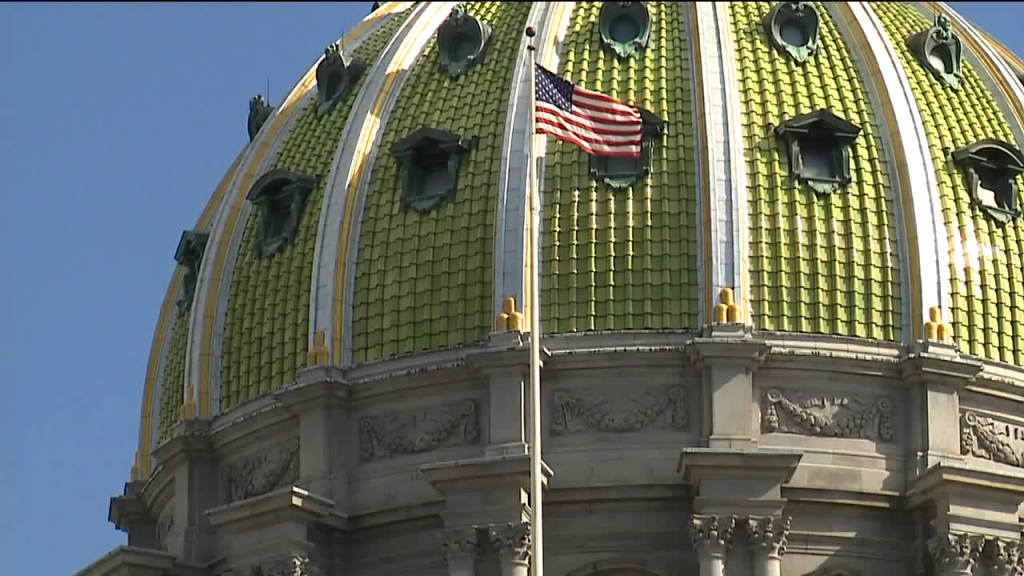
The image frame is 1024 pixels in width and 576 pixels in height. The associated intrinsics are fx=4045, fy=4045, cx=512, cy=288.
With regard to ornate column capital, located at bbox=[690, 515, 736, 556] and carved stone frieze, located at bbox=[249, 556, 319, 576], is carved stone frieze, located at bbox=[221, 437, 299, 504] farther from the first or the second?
ornate column capital, located at bbox=[690, 515, 736, 556]

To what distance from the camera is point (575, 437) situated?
2906 inches

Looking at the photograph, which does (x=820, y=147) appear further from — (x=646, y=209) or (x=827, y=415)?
(x=827, y=415)

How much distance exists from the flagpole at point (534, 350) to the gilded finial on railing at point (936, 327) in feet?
24.0

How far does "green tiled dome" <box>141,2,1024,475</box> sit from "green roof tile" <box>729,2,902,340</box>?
0.14 feet

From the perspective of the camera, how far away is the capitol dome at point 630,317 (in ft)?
241

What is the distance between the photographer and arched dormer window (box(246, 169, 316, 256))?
3115 inches

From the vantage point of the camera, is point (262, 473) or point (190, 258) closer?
point (262, 473)

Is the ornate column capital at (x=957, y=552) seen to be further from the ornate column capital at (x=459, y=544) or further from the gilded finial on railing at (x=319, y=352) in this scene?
the gilded finial on railing at (x=319, y=352)

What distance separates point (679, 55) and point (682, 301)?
620cm

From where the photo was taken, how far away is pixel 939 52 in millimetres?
80562

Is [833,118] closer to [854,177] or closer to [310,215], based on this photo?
[854,177]

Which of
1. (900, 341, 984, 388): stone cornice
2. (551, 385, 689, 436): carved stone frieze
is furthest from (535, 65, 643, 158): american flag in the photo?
(900, 341, 984, 388): stone cornice

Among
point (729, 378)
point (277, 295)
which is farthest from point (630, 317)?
point (277, 295)

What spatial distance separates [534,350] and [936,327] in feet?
39.3
